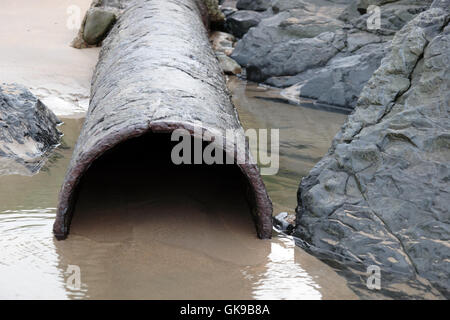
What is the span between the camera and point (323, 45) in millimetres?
8711

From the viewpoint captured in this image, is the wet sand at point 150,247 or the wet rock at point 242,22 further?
the wet rock at point 242,22

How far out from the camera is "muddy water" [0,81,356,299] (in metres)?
2.46

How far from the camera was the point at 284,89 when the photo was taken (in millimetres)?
8508

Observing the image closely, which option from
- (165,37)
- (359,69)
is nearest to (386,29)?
(359,69)

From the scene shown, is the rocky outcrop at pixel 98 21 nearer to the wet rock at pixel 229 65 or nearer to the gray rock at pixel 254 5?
the wet rock at pixel 229 65

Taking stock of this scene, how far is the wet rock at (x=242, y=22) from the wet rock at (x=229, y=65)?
1678mm

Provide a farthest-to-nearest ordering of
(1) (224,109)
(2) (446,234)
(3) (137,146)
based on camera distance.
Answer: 1. (3) (137,146)
2. (1) (224,109)
3. (2) (446,234)

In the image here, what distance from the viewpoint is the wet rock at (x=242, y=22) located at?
1119cm

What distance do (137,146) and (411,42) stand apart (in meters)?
2.35

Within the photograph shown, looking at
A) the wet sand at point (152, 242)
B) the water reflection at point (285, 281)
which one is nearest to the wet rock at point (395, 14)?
the wet sand at point (152, 242)

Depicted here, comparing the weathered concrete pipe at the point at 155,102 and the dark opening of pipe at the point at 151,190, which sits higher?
the weathered concrete pipe at the point at 155,102

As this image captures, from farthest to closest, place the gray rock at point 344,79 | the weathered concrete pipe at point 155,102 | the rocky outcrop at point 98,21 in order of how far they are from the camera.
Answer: the rocky outcrop at point 98,21, the gray rock at point 344,79, the weathered concrete pipe at point 155,102
